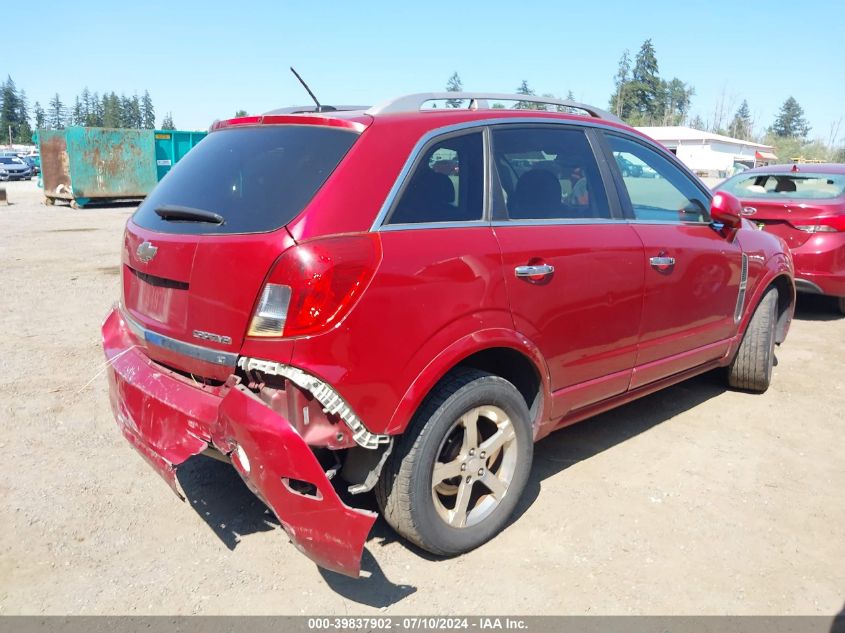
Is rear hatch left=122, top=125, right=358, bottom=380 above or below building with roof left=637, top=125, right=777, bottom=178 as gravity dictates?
above

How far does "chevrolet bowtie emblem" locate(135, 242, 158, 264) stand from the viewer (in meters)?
2.90

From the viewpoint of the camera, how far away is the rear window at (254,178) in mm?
2635

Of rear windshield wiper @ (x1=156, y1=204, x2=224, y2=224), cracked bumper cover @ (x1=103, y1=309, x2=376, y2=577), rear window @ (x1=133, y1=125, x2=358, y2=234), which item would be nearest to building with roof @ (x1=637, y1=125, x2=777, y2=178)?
rear window @ (x1=133, y1=125, x2=358, y2=234)

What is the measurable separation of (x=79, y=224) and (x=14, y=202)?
8852mm

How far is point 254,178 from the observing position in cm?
281

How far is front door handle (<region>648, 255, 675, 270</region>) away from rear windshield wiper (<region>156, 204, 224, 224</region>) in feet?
7.33

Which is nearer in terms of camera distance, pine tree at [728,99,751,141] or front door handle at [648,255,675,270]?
front door handle at [648,255,675,270]

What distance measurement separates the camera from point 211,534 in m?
3.19

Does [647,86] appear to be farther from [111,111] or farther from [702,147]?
[111,111]

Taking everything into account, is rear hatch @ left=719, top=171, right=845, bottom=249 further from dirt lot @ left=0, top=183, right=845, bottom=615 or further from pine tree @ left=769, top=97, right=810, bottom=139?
pine tree @ left=769, top=97, right=810, bottom=139

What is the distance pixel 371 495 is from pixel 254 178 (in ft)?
5.49

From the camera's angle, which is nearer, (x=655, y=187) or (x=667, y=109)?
(x=655, y=187)

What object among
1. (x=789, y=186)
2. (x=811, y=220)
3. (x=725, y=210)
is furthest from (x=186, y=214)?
(x=789, y=186)
